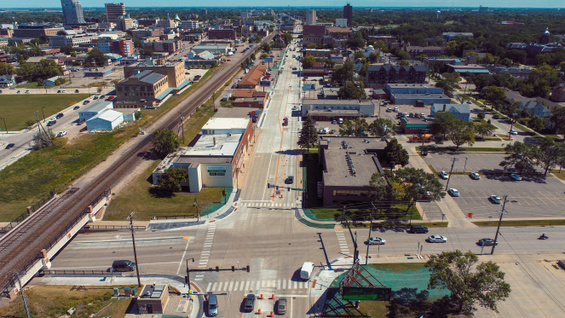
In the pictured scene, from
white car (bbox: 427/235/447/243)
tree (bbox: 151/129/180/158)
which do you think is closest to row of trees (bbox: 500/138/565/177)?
white car (bbox: 427/235/447/243)

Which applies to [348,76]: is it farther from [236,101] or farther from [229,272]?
[229,272]

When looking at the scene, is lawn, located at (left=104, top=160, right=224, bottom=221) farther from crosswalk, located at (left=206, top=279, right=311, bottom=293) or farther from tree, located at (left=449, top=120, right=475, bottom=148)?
tree, located at (left=449, top=120, right=475, bottom=148)

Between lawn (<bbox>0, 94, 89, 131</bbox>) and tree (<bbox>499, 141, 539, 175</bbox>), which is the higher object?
tree (<bbox>499, 141, 539, 175</bbox>)

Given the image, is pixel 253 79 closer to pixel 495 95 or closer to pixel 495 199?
pixel 495 95

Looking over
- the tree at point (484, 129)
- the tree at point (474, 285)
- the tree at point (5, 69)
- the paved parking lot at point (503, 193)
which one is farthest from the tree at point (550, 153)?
the tree at point (5, 69)

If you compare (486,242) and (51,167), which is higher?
(486,242)

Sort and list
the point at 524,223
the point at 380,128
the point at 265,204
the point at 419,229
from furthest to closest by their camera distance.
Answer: the point at 380,128
the point at 265,204
the point at 524,223
the point at 419,229

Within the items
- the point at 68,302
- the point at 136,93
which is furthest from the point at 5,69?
the point at 68,302
